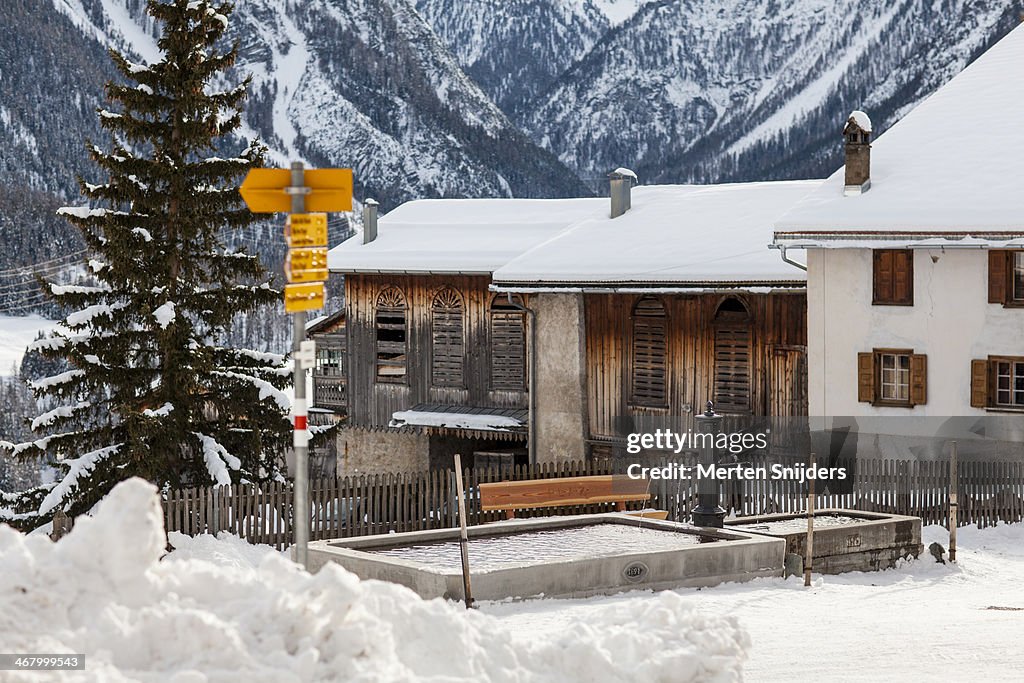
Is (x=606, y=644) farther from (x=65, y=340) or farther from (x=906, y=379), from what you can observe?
(x=906, y=379)

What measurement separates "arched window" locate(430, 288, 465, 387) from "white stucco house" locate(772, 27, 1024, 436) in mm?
9156

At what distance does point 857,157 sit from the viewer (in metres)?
28.0

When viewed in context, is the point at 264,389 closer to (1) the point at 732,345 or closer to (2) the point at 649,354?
(2) the point at 649,354

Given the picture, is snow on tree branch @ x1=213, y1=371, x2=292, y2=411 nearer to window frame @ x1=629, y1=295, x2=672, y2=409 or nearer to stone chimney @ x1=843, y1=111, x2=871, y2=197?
window frame @ x1=629, y1=295, x2=672, y2=409

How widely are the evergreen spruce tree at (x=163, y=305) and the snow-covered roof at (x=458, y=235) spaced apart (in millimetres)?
9962

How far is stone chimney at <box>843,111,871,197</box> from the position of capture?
2788cm

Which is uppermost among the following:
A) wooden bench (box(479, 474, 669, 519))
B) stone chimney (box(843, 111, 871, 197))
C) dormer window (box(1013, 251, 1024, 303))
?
stone chimney (box(843, 111, 871, 197))

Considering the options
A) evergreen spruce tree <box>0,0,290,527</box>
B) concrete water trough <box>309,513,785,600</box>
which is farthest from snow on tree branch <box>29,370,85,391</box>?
concrete water trough <box>309,513,785,600</box>

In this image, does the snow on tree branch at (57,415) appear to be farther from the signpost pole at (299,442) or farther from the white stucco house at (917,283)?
the signpost pole at (299,442)

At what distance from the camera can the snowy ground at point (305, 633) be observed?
741 centimetres

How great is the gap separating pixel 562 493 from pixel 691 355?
27.3 feet

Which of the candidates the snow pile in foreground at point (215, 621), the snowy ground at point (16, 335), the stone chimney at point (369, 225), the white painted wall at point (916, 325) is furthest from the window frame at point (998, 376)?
the snowy ground at point (16, 335)

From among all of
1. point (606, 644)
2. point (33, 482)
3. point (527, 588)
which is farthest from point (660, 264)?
point (33, 482)

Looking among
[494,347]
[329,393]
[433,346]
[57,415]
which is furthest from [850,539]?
[329,393]
